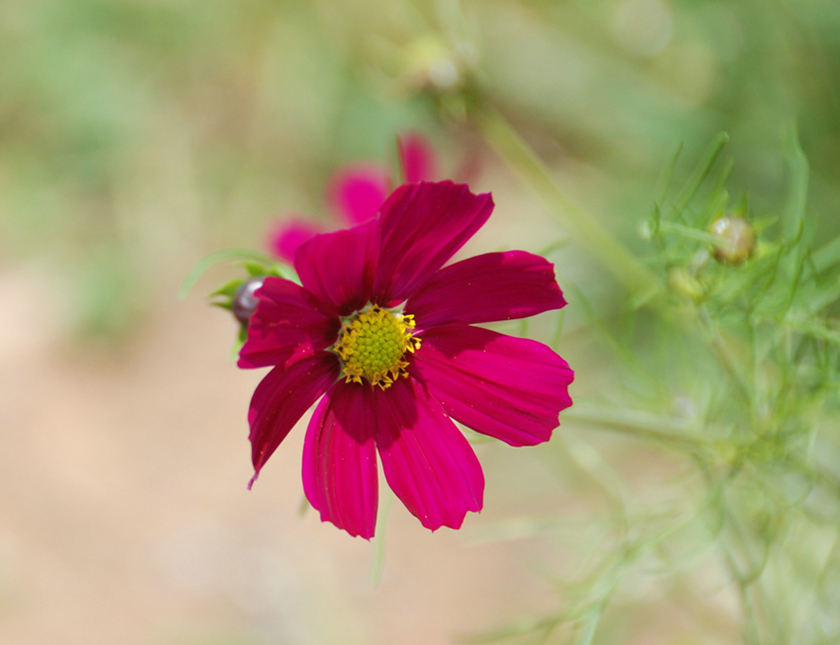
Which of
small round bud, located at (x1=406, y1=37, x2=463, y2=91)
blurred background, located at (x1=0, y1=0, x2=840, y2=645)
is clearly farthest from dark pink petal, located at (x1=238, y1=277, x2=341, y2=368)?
blurred background, located at (x1=0, y1=0, x2=840, y2=645)

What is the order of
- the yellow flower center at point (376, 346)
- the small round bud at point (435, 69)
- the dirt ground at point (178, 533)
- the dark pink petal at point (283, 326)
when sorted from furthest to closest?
the dirt ground at point (178, 533) < the small round bud at point (435, 69) < the yellow flower center at point (376, 346) < the dark pink petal at point (283, 326)

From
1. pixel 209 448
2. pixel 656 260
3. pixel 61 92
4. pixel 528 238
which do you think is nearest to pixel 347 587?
pixel 209 448

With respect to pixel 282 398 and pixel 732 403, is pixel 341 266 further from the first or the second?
pixel 732 403

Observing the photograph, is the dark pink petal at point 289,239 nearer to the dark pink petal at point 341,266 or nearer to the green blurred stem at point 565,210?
the dark pink petal at point 341,266

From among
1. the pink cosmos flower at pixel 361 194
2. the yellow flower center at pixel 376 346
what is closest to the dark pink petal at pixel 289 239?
the pink cosmos flower at pixel 361 194

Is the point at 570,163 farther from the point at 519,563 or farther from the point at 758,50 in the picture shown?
the point at 519,563
